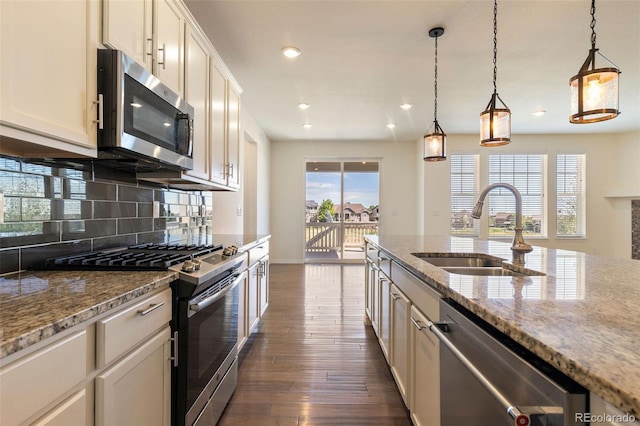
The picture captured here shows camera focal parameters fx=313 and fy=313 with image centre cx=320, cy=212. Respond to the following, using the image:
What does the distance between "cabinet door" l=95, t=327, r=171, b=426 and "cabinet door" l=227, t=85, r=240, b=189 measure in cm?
184

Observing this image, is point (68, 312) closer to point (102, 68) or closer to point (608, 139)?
point (102, 68)

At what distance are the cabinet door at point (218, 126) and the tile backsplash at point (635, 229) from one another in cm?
755

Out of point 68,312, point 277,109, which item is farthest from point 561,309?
point 277,109

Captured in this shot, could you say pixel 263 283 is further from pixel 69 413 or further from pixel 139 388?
pixel 69 413

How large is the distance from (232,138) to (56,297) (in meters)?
2.19

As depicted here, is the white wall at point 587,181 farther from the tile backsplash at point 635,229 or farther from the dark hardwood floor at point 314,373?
the dark hardwood floor at point 314,373

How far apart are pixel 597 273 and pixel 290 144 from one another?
19.7ft

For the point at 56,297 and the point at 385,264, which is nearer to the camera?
the point at 56,297

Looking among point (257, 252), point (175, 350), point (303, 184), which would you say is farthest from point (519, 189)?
point (175, 350)

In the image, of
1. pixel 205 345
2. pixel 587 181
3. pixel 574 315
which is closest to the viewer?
pixel 574 315

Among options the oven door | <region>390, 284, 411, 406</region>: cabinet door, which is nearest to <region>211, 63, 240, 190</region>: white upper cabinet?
the oven door

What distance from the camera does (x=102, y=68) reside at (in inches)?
48.6

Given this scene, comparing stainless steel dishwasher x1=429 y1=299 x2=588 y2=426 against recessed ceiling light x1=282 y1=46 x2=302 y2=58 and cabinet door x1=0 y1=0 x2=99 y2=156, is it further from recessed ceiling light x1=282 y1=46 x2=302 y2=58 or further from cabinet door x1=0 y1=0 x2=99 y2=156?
recessed ceiling light x1=282 y1=46 x2=302 y2=58

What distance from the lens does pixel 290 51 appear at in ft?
9.47
